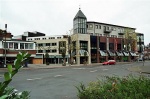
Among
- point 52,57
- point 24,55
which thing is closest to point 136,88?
point 24,55

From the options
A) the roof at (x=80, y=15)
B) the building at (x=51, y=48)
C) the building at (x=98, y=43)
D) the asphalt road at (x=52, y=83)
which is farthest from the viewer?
the building at (x=51, y=48)

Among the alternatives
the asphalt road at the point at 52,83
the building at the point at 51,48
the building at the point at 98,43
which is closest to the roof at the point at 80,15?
the building at the point at 98,43

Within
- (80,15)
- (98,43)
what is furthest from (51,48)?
(98,43)

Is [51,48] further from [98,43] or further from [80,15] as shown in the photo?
[98,43]

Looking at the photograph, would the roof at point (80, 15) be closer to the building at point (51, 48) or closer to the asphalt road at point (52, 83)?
the building at point (51, 48)

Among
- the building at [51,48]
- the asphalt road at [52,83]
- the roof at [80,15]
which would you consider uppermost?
the roof at [80,15]

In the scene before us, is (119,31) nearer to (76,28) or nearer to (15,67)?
(76,28)

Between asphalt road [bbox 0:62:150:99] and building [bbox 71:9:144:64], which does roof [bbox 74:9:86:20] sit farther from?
asphalt road [bbox 0:62:150:99]

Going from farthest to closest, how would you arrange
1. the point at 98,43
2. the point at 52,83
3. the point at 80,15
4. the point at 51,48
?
the point at 51,48 < the point at 80,15 < the point at 98,43 < the point at 52,83

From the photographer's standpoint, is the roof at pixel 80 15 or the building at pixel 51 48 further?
the building at pixel 51 48

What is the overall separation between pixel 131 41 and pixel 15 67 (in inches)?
3426

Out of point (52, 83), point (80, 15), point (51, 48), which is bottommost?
point (52, 83)

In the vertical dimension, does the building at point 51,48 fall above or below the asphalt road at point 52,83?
above

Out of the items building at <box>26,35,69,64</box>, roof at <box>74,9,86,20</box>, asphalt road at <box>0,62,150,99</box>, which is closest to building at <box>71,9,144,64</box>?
roof at <box>74,9,86,20</box>
